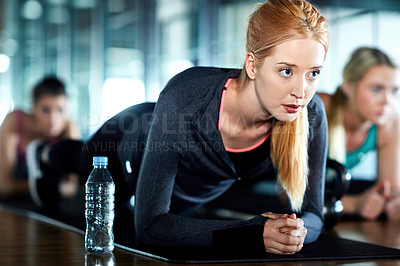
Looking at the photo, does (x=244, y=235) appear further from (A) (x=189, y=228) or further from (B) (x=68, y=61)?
(B) (x=68, y=61)

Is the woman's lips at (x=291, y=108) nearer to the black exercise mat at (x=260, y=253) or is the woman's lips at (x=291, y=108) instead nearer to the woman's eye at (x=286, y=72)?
the woman's eye at (x=286, y=72)

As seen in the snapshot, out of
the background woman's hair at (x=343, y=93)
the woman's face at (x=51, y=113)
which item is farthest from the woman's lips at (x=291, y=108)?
the woman's face at (x=51, y=113)

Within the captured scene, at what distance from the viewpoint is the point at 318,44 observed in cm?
141

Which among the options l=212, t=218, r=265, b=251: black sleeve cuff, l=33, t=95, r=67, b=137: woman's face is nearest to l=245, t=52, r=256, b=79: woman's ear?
l=212, t=218, r=265, b=251: black sleeve cuff

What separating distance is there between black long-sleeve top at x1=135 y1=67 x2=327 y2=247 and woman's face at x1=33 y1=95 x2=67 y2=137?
6.08 feet

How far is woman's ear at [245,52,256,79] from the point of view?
1.48m

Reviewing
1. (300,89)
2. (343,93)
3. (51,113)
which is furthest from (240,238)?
(51,113)

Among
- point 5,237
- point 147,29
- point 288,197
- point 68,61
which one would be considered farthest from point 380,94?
point 68,61

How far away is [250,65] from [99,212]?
0.60 meters

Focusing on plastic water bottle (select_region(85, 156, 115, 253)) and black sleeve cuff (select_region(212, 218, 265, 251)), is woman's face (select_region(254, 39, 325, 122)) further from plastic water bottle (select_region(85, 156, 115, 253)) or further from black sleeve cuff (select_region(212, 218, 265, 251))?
plastic water bottle (select_region(85, 156, 115, 253))

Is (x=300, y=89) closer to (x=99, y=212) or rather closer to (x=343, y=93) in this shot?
(x=99, y=212)

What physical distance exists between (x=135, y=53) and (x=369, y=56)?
13.2 feet

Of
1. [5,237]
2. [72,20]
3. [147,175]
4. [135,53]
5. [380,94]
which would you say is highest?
[72,20]

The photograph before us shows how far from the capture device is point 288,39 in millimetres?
1394
